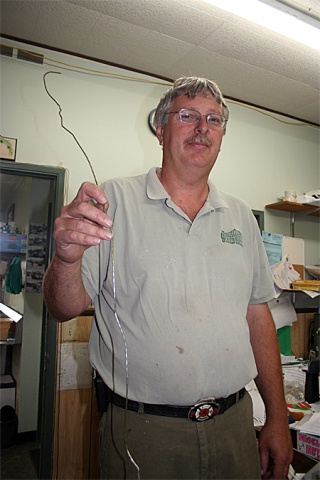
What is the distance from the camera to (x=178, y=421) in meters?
1.05

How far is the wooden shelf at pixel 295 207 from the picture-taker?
3119 mm

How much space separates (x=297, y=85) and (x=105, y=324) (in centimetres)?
261

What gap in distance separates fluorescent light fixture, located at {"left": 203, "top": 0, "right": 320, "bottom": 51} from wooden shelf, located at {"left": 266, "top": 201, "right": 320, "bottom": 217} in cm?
129

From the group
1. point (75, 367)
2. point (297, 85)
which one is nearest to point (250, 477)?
point (75, 367)

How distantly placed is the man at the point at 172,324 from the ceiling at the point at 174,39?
3.95 feet

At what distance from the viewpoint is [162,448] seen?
1040mm

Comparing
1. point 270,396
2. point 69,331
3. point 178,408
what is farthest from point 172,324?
point 69,331

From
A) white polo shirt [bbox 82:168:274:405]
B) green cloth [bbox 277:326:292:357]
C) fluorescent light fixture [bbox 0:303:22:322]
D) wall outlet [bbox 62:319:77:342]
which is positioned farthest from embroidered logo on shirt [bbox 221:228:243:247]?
fluorescent light fixture [bbox 0:303:22:322]

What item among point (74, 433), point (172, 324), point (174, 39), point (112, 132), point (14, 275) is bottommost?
point (74, 433)

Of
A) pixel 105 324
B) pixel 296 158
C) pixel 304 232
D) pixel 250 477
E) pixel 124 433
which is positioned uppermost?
pixel 296 158

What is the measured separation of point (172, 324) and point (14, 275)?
8.83 ft

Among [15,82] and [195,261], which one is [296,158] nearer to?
[15,82]

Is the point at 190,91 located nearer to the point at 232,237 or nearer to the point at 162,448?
the point at 232,237

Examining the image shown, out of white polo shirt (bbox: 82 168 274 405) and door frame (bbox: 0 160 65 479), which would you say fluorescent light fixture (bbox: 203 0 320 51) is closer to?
white polo shirt (bbox: 82 168 274 405)
